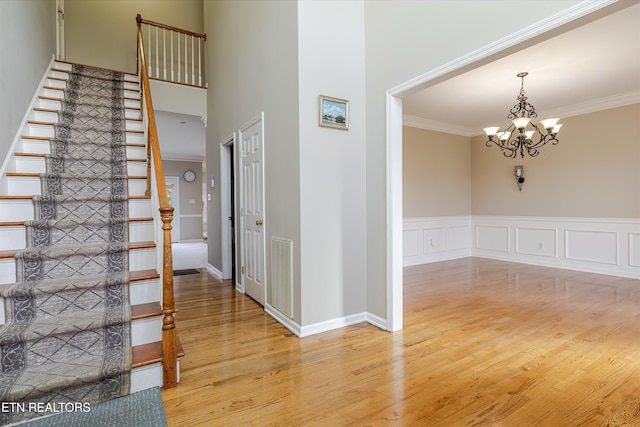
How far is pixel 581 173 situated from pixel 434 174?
7.62 ft

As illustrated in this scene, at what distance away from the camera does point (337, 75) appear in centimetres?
291

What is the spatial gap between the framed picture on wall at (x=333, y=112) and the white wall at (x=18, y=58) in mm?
2687

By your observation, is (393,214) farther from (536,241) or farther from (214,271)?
(536,241)

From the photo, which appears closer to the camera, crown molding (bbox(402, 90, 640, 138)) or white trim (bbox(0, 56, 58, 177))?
white trim (bbox(0, 56, 58, 177))

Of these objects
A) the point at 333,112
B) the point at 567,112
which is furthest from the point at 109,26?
the point at 567,112

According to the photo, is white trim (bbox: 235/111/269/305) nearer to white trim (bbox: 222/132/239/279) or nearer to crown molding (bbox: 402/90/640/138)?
white trim (bbox: 222/132/239/279)

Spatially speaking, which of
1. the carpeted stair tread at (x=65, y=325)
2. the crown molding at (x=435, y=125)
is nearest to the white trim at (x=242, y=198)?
the carpeted stair tread at (x=65, y=325)

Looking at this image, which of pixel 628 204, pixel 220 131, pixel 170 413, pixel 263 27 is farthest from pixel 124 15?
pixel 628 204

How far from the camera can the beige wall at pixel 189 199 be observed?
9.77 metres

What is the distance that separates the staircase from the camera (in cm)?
194

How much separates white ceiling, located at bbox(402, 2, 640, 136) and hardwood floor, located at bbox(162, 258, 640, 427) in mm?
2689

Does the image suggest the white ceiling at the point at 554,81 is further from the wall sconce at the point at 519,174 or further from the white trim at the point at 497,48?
the white trim at the point at 497,48

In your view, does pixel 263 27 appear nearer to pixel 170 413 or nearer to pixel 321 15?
pixel 321 15

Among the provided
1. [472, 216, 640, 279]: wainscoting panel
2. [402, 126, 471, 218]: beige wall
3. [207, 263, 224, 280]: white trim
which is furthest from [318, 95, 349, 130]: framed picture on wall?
[472, 216, 640, 279]: wainscoting panel
